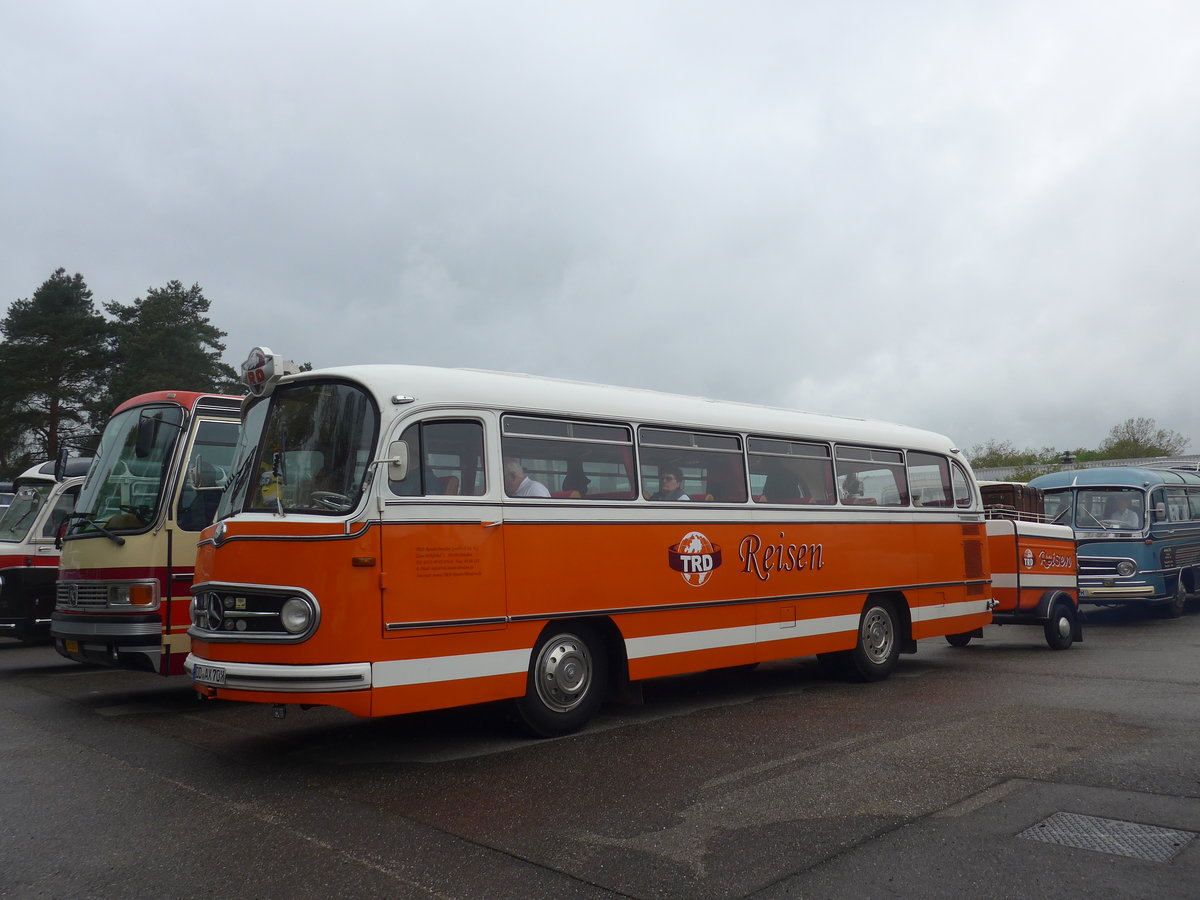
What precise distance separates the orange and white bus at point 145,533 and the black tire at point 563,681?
12.3 ft

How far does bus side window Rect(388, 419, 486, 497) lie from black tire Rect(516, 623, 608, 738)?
4.71 feet

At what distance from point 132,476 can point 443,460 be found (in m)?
4.30

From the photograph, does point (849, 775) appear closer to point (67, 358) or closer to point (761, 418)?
point (761, 418)

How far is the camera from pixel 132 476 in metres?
9.63

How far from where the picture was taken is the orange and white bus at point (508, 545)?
21.4 ft

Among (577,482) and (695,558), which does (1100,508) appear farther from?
(577,482)

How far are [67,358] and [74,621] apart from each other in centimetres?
3660

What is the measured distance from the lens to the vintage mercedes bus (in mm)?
13523

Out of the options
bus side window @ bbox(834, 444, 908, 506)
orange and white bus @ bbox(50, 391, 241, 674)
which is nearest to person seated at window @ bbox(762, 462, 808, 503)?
bus side window @ bbox(834, 444, 908, 506)

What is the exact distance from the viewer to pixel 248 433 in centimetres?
761

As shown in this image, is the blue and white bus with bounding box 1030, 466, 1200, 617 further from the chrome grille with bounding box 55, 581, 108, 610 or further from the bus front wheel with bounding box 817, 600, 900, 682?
A: the chrome grille with bounding box 55, 581, 108, 610

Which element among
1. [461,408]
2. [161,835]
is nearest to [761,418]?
[461,408]

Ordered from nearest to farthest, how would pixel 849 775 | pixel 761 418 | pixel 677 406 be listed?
pixel 849 775 → pixel 677 406 → pixel 761 418

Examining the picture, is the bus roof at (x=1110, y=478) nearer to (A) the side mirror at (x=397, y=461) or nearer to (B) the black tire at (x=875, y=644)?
(B) the black tire at (x=875, y=644)
